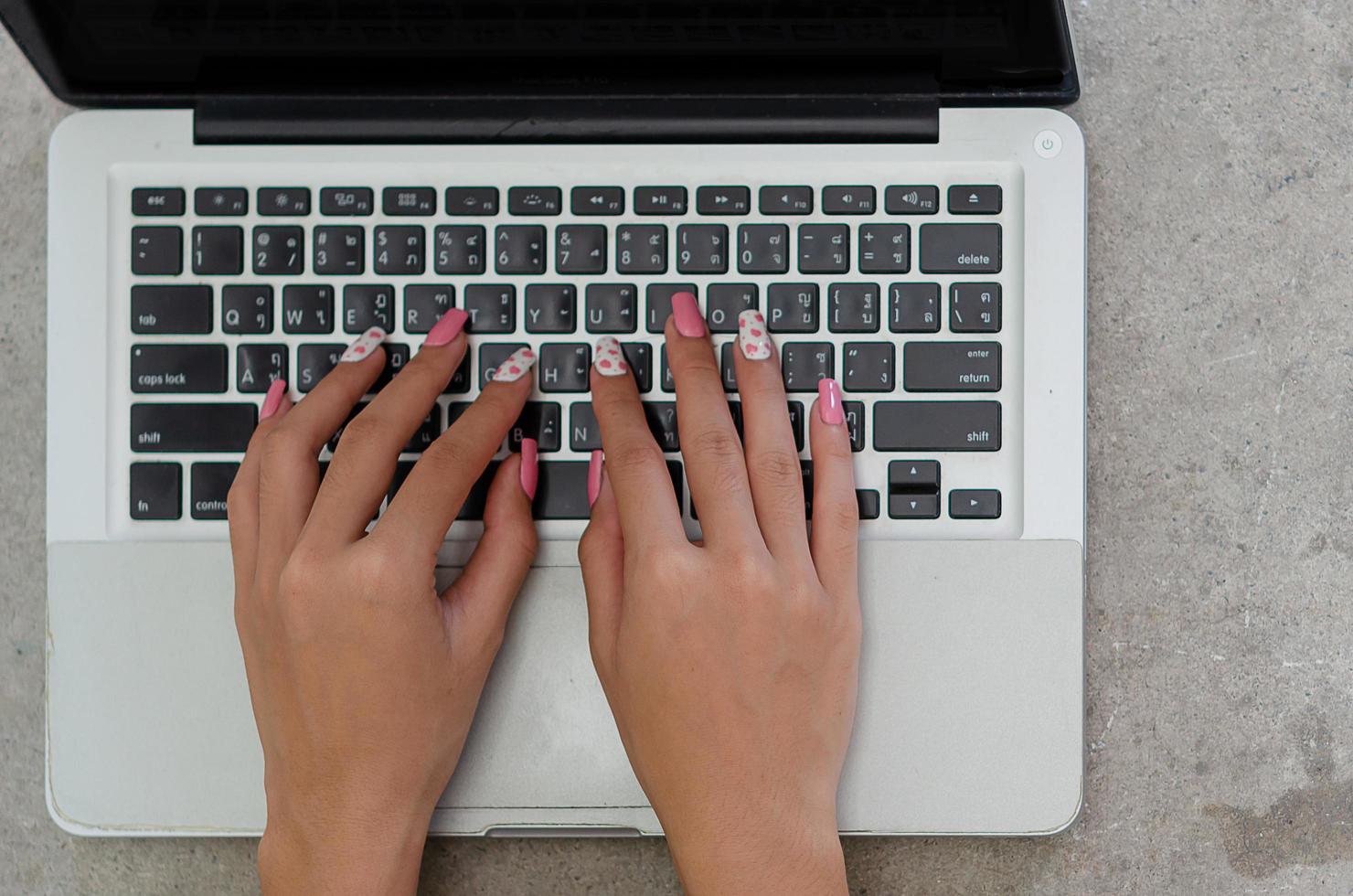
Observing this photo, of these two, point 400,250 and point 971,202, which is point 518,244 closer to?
point 400,250

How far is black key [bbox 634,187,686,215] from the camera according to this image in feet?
1.80

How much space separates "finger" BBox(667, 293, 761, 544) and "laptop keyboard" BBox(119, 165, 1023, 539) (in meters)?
0.02

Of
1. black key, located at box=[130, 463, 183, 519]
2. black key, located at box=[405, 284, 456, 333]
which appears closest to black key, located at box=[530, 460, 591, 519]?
black key, located at box=[405, 284, 456, 333]

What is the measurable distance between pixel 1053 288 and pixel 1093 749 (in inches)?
11.1

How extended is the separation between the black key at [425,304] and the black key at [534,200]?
2.3 inches

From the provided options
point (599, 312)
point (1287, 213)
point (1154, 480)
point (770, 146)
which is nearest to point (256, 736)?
point (599, 312)

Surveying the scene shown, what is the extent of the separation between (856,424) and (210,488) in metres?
0.37

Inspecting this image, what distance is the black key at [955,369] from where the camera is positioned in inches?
21.2

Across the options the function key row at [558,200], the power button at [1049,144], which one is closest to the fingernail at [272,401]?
the function key row at [558,200]

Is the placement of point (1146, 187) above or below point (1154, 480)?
above

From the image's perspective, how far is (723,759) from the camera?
0.51m

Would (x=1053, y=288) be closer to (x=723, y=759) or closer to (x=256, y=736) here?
(x=723, y=759)

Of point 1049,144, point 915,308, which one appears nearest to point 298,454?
point 915,308

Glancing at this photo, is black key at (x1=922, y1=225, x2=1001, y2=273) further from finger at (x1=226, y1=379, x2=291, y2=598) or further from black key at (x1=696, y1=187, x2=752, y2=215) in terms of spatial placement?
finger at (x1=226, y1=379, x2=291, y2=598)
